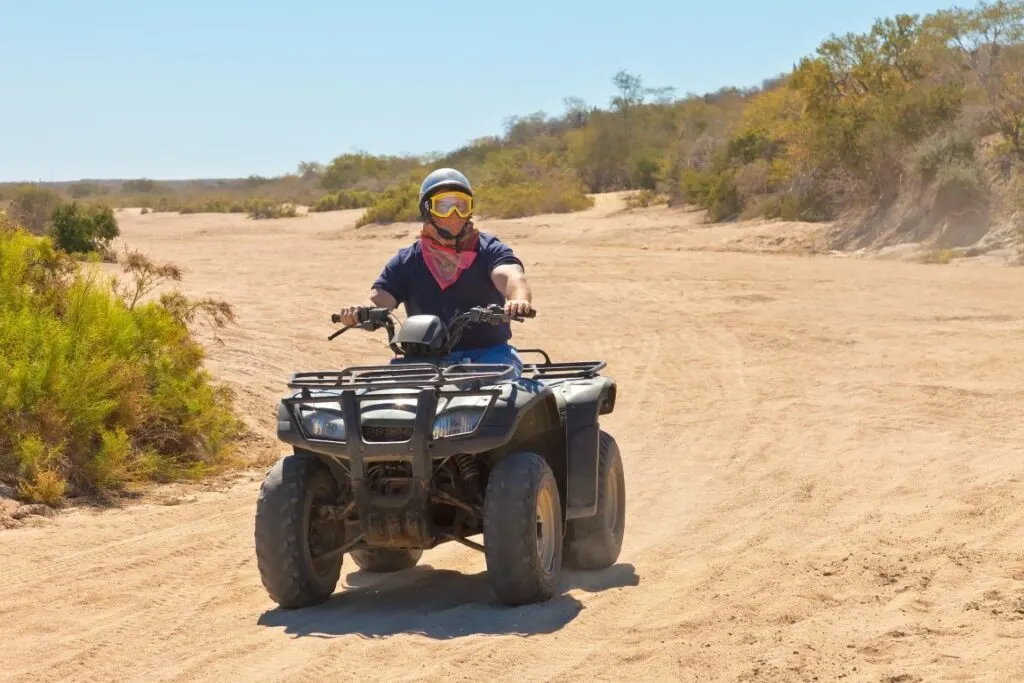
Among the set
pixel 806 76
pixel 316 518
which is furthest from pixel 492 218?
pixel 316 518

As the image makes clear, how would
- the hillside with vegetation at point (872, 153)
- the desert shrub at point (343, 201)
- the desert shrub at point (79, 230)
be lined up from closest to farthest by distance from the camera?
1. the desert shrub at point (79, 230)
2. the hillside with vegetation at point (872, 153)
3. the desert shrub at point (343, 201)

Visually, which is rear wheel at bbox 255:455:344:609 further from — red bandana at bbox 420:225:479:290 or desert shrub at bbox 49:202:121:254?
desert shrub at bbox 49:202:121:254

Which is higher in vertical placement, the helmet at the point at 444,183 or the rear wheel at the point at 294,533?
the helmet at the point at 444,183

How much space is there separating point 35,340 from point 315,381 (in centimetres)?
445

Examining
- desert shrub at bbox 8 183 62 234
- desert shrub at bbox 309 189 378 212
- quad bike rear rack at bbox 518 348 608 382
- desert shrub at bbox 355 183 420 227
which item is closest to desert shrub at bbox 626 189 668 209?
desert shrub at bbox 355 183 420 227

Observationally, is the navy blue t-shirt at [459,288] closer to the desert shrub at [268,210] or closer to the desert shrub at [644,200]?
the desert shrub at [644,200]

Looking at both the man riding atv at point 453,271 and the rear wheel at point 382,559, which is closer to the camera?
the man riding atv at point 453,271

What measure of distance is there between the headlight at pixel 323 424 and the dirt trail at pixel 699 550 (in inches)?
32.3

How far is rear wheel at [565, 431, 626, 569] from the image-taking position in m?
7.41

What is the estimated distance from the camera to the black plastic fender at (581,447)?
6996 mm

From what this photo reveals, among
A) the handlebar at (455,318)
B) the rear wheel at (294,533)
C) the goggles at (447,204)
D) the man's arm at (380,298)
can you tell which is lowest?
the rear wheel at (294,533)

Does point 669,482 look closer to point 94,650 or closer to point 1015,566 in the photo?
point 1015,566

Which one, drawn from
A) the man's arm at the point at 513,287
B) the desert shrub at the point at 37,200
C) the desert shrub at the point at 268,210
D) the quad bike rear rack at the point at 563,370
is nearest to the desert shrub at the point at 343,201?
the desert shrub at the point at 268,210

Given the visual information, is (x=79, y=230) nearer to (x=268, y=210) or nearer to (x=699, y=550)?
(x=699, y=550)
